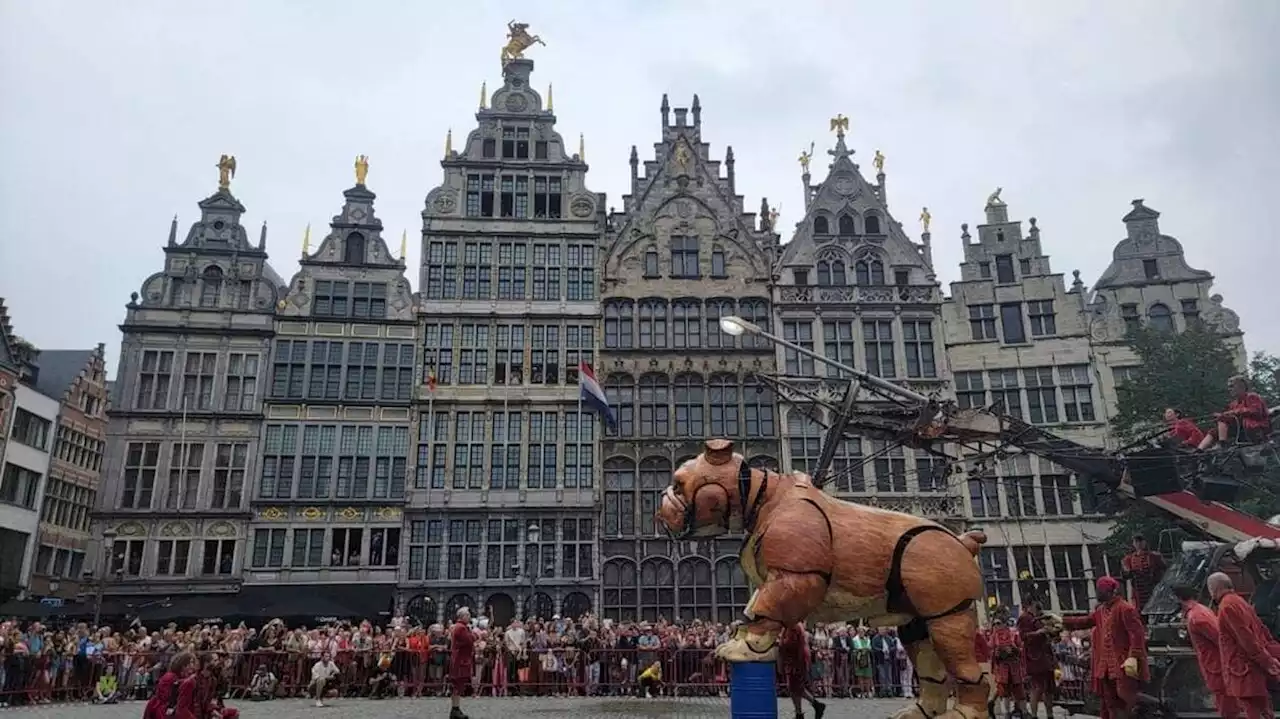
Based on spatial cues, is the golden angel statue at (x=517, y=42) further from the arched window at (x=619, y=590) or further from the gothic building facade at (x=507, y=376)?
the arched window at (x=619, y=590)

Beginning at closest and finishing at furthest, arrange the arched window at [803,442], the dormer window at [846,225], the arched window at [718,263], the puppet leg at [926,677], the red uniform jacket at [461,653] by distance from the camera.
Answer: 1. the puppet leg at [926,677]
2. the red uniform jacket at [461,653]
3. the arched window at [803,442]
4. the arched window at [718,263]
5. the dormer window at [846,225]

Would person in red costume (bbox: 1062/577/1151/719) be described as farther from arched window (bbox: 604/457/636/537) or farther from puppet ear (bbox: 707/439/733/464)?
arched window (bbox: 604/457/636/537)

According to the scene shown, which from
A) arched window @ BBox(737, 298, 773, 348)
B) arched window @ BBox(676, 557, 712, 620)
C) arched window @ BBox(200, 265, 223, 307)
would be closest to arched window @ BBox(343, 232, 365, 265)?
arched window @ BBox(200, 265, 223, 307)

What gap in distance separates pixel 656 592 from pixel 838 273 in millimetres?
14466

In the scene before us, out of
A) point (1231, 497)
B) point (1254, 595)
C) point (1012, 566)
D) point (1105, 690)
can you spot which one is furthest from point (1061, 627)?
point (1012, 566)

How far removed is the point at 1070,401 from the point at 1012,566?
263 inches

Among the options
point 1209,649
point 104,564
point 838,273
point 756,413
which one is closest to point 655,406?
point 756,413

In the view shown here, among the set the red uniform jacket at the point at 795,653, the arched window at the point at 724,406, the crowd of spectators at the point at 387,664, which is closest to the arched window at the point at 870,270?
the arched window at the point at 724,406

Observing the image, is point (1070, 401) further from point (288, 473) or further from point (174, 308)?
point (174, 308)

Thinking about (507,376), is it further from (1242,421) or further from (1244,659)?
(1244,659)

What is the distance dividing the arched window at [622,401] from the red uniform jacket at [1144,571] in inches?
768

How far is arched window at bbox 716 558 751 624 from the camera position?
29.0 m

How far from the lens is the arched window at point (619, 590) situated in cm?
2894

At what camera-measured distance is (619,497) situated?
3020 cm
